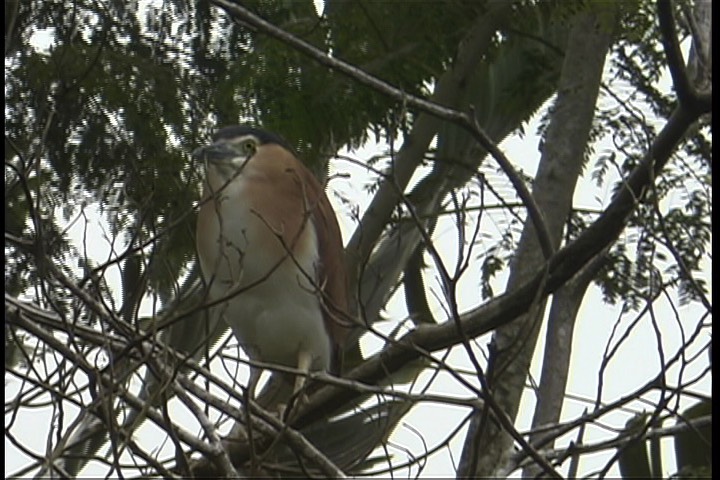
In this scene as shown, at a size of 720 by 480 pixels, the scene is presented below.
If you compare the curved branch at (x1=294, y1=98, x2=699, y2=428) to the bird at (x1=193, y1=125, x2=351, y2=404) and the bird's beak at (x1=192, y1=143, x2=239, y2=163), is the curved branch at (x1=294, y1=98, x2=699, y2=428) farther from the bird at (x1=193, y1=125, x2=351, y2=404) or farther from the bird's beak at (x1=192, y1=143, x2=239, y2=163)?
the bird's beak at (x1=192, y1=143, x2=239, y2=163)

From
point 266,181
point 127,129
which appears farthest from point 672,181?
point 127,129

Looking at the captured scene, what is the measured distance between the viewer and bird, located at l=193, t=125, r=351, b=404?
13.8ft

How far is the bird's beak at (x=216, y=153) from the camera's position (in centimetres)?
Answer: 400

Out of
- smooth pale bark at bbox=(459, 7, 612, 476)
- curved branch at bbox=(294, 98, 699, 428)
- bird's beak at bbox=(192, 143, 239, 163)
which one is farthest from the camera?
smooth pale bark at bbox=(459, 7, 612, 476)

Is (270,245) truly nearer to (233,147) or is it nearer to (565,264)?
(233,147)

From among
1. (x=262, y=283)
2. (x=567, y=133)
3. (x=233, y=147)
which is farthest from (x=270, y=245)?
(x=567, y=133)

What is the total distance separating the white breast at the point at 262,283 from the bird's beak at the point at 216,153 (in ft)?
0.37

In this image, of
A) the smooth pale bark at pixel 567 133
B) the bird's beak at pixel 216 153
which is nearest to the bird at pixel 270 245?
the bird's beak at pixel 216 153

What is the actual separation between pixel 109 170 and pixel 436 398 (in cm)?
155

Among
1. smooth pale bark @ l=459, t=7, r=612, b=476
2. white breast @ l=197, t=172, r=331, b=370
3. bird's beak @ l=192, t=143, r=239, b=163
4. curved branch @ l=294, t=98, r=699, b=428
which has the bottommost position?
curved branch @ l=294, t=98, r=699, b=428

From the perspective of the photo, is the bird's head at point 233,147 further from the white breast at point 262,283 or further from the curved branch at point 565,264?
the curved branch at point 565,264

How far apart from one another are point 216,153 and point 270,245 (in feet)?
1.04

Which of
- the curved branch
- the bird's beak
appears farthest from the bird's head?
the curved branch

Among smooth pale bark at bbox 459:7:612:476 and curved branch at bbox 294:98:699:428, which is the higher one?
smooth pale bark at bbox 459:7:612:476
